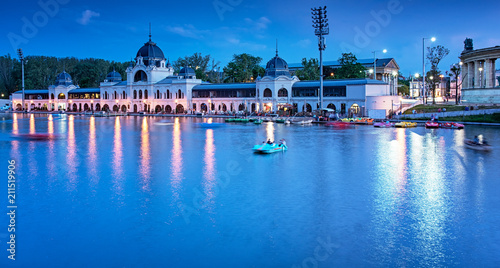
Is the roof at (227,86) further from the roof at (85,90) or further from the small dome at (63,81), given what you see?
the small dome at (63,81)

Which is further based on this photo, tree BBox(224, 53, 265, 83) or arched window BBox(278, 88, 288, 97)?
tree BBox(224, 53, 265, 83)

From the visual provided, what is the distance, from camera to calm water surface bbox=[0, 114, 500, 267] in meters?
14.8

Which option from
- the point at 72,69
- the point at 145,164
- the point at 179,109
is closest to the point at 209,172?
the point at 145,164

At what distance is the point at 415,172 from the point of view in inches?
1107

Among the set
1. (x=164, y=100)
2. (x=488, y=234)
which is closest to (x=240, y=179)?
(x=488, y=234)

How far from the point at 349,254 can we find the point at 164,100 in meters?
99.3

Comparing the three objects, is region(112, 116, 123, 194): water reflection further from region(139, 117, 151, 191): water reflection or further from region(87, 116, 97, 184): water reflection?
region(139, 117, 151, 191): water reflection

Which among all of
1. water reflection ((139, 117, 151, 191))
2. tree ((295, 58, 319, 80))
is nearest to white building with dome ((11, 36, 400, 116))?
tree ((295, 58, 319, 80))

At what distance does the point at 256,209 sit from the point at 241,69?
103 meters

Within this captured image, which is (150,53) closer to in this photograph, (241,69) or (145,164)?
(241,69)

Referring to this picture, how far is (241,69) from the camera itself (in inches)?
4724

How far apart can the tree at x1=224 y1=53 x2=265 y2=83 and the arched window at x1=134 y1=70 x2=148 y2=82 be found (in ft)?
74.3

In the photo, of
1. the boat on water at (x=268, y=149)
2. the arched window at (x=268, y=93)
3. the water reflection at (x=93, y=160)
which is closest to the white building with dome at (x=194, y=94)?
the arched window at (x=268, y=93)

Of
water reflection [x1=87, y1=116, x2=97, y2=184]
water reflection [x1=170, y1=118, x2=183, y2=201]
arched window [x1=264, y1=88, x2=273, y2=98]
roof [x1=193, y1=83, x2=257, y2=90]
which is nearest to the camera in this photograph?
water reflection [x1=170, y1=118, x2=183, y2=201]
